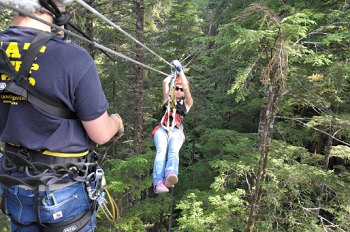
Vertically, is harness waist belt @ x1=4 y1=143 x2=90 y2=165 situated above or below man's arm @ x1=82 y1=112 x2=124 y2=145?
below

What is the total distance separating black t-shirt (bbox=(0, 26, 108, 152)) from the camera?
56.9 inches

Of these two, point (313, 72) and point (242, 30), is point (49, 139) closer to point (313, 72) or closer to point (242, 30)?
point (242, 30)

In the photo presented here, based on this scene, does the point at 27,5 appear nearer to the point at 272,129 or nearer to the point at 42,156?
the point at 42,156

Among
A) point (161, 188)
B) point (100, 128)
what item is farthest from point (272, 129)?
point (100, 128)

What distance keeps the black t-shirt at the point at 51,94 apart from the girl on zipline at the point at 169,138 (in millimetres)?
2400

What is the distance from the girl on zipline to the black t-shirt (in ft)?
7.87

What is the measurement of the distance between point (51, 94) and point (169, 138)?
3029 millimetres

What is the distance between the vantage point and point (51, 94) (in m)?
1.46

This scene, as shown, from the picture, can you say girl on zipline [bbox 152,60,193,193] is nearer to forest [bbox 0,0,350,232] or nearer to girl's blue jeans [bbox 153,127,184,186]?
girl's blue jeans [bbox 153,127,184,186]

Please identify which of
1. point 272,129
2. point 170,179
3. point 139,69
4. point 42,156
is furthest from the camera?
point 139,69

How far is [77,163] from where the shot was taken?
171cm

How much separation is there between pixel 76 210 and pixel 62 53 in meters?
1.00

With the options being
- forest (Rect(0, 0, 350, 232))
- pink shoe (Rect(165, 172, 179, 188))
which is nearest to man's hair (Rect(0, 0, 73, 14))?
forest (Rect(0, 0, 350, 232))

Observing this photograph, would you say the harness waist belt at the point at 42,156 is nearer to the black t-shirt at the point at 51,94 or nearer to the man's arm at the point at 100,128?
the black t-shirt at the point at 51,94
